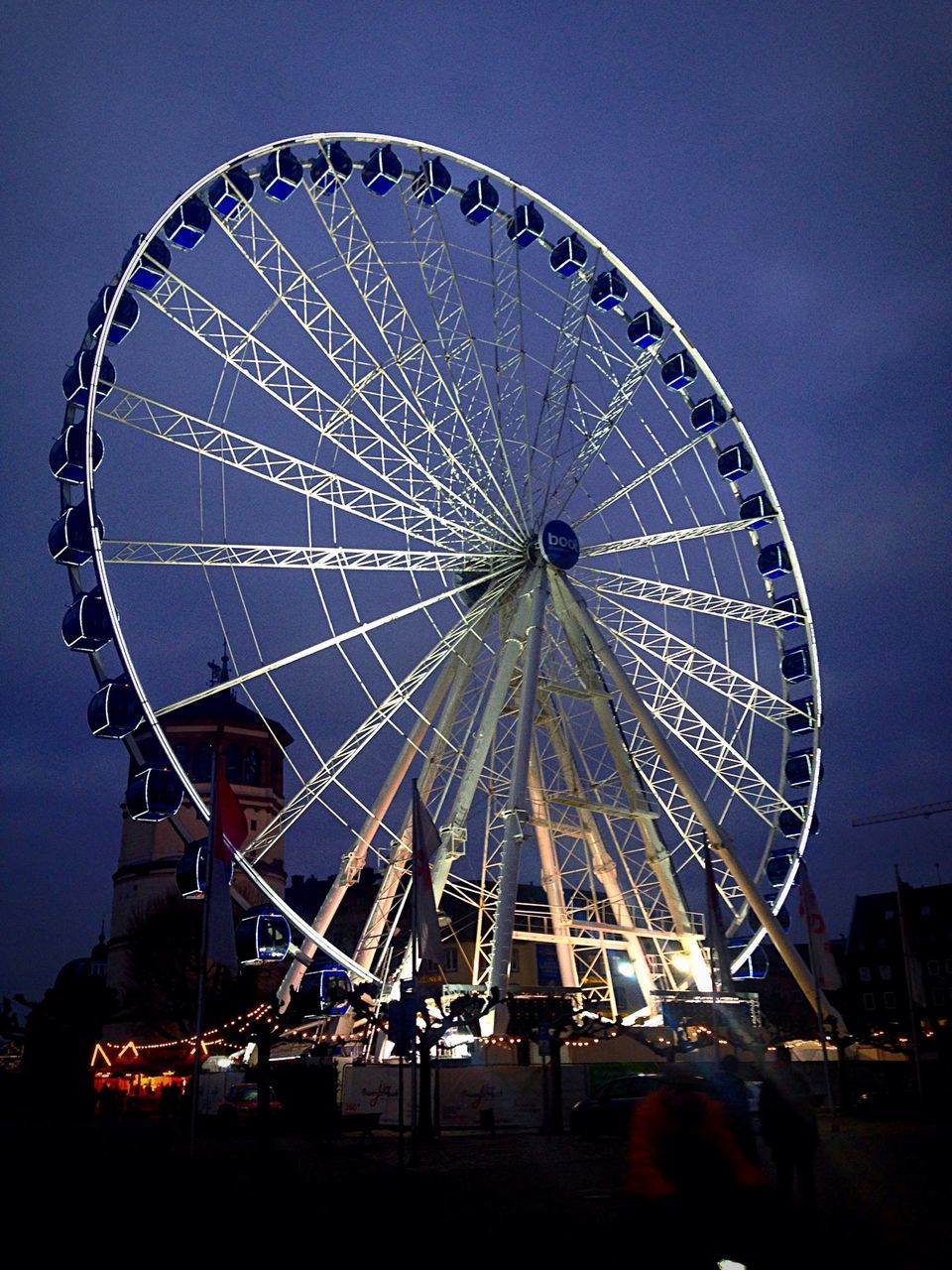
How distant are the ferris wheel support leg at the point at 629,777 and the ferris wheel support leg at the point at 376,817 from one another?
10.7 feet

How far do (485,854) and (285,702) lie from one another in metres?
7.57

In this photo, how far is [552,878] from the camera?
1293 inches

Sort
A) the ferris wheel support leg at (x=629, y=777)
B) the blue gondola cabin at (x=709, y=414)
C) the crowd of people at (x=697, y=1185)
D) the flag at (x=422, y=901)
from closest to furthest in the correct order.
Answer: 1. the crowd of people at (x=697, y=1185)
2. the flag at (x=422, y=901)
3. the ferris wheel support leg at (x=629, y=777)
4. the blue gondola cabin at (x=709, y=414)

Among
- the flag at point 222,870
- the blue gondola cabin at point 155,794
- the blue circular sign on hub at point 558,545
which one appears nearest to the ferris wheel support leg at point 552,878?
the blue circular sign on hub at point 558,545

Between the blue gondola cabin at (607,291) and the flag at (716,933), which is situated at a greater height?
the blue gondola cabin at (607,291)

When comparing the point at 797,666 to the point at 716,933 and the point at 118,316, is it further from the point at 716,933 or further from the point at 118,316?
the point at 118,316

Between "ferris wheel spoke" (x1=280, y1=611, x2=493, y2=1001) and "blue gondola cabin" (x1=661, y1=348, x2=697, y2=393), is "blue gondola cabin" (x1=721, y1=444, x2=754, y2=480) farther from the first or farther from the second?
"ferris wheel spoke" (x1=280, y1=611, x2=493, y2=1001)

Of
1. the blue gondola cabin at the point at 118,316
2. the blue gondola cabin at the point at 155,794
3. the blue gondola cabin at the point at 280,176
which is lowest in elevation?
the blue gondola cabin at the point at 155,794

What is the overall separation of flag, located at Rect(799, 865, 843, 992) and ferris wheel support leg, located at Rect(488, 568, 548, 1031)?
701 cm

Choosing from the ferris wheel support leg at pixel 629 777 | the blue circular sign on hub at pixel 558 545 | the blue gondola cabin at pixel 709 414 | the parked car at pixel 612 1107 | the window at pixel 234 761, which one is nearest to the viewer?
the parked car at pixel 612 1107

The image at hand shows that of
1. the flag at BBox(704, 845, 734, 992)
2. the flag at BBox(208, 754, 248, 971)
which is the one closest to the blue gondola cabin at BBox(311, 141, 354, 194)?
the flag at BBox(208, 754, 248, 971)

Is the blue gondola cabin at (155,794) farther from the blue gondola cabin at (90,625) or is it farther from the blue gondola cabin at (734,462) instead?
the blue gondola cabin at (734,462)

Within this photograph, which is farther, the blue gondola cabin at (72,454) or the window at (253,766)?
the window at (253,766)

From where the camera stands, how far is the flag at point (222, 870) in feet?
60.3
